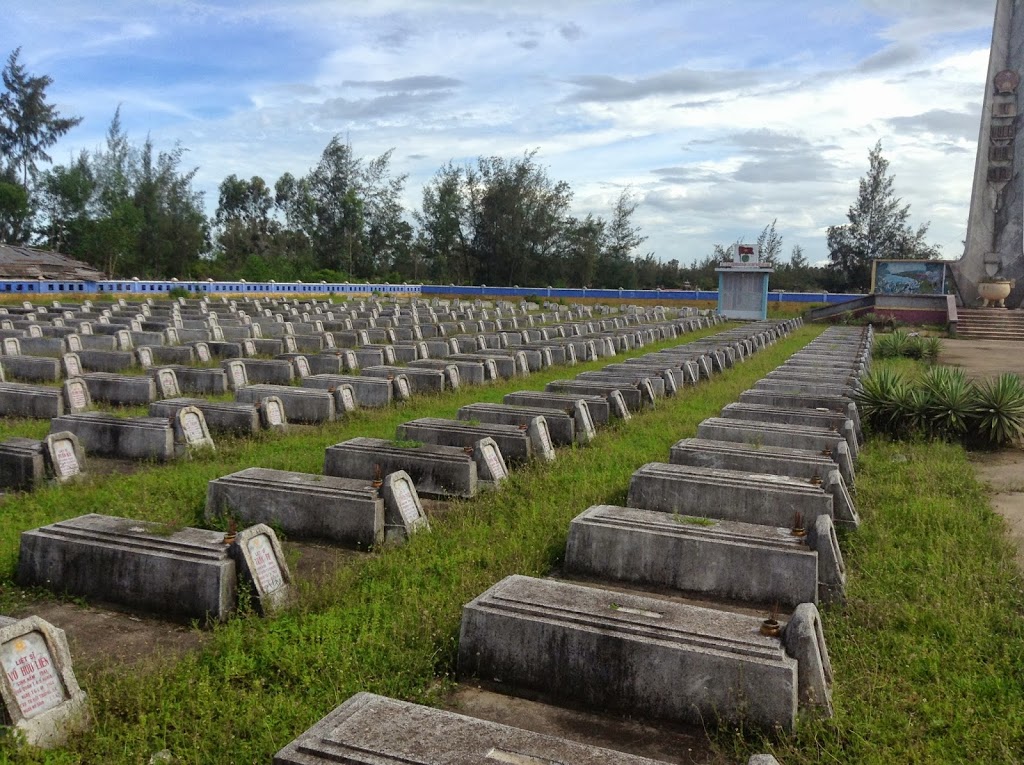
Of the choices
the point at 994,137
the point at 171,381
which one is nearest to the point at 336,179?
the point at 994,137

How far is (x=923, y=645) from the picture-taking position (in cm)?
452

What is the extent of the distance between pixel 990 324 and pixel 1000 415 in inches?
855

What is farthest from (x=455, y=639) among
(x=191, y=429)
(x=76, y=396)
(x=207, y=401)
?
(x=76, y=396)

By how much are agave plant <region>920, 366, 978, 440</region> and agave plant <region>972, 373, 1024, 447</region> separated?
0.36 ft

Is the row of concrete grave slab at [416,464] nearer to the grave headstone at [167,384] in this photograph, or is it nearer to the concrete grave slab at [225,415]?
the concrete grave slab at [225,415]

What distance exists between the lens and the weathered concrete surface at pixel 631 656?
3.84 meters

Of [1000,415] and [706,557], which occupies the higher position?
[1000,415]

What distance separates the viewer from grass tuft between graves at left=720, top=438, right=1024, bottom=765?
367 centimetres

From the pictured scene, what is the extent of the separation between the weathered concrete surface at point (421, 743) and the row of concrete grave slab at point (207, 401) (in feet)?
17.7

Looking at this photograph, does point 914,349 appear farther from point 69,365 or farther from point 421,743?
point 421,743

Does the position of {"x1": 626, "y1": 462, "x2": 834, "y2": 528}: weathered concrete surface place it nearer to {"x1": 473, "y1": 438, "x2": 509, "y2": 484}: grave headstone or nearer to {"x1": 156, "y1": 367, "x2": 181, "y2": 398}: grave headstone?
{"x1": 473, "y1": 438, "x2": 509, "y2": 484}: grave headstone

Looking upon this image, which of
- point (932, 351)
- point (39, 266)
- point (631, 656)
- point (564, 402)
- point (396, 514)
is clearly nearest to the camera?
point (631, 656)

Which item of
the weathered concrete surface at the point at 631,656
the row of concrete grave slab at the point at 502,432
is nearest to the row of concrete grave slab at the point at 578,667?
the weathered concrete surface at the point at 631,656

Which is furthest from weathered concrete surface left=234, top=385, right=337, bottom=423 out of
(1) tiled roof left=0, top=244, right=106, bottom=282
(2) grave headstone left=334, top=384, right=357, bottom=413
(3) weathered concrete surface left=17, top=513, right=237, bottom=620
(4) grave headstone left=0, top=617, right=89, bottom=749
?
(1) tiled roof left=0, top=244, right=106, bottom=282
